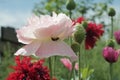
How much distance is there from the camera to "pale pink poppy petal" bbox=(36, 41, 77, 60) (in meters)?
0.83

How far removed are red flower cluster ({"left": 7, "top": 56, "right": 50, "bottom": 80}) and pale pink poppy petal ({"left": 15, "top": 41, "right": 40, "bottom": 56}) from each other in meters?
0.23

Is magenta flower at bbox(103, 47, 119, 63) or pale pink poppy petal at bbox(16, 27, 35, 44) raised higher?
pale pink poppy petal at bbox(16, 27, 35, 44)

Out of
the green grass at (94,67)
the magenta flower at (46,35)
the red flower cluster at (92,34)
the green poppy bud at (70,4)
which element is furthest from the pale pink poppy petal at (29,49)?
the green grass at (94,67)

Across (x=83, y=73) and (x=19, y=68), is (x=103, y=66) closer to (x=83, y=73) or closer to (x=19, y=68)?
(x=83, y=73)

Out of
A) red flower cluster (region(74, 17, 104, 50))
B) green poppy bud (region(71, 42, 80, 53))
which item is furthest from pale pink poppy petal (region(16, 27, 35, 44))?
red flower cluster (region(74, 17, 104, 50))

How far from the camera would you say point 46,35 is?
0.86 m

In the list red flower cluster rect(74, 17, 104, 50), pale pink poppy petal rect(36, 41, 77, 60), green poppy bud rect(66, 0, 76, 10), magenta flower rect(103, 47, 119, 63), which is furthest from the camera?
red flower cluster rect(74, 17, 104, 50)

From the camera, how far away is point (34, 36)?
0.87 meters

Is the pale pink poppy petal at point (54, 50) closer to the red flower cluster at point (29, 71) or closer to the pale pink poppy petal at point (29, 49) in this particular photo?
the pale pink poppy petal at point (29, 49)

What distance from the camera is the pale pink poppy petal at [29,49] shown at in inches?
33.1

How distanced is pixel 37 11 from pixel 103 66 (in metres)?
3.42

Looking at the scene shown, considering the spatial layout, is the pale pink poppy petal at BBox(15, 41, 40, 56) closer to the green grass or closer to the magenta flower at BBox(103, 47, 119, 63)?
the magenta flower at BBox(103, 47, 119, 63)

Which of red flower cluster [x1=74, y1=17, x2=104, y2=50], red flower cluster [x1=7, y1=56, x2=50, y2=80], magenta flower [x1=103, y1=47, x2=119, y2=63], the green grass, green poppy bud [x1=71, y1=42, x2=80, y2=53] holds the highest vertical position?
green poppy bud [x1=71, y1=42, x2=80, y2=53]

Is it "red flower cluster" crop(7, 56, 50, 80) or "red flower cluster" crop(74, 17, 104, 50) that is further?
"red flower cluster" crop(74, 17, 104, 50)
